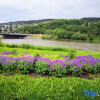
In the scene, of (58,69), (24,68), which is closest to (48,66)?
(58,69)

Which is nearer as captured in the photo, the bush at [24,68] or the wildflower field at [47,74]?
the wildflower field at [47,74]

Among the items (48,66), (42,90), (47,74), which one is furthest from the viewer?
(48,66)

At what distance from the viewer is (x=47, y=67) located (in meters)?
12.1

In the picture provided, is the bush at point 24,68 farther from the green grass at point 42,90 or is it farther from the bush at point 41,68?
the green grass at point 42,90

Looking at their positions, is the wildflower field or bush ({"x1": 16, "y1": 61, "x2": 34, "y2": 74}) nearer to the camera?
the wildflower field

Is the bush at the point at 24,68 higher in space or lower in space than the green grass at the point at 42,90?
lower

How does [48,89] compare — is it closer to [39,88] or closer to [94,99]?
[39,88]

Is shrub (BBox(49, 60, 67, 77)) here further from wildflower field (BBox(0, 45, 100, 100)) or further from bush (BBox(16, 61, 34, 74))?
bush (BBox(16, 61, 34, 74))

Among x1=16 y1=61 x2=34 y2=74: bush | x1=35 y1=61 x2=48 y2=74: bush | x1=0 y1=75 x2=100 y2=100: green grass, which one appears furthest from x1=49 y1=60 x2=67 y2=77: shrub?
x1=0 y1=75 x2=100 y2=100: green grass

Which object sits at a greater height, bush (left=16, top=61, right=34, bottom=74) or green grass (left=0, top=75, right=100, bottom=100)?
green grass (left=0, top=75, right=100, bottom=100)

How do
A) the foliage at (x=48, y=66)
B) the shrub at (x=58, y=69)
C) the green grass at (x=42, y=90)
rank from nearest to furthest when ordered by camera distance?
the green grass at (x=42, y=90) < the shrub at (x=58, y=69) < the foliage at (x=48, y=66)

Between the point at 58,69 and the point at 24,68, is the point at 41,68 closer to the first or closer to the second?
the point at 24,68

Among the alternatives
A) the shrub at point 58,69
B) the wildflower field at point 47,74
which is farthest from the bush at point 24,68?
the shrub at point 58,69

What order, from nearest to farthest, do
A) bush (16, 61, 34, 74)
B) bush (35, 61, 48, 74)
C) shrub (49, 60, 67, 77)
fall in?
shrub (49, 60, 67, 77) < bush (35, 61, 48, 74) < bush (16, 61, 34, 74)
